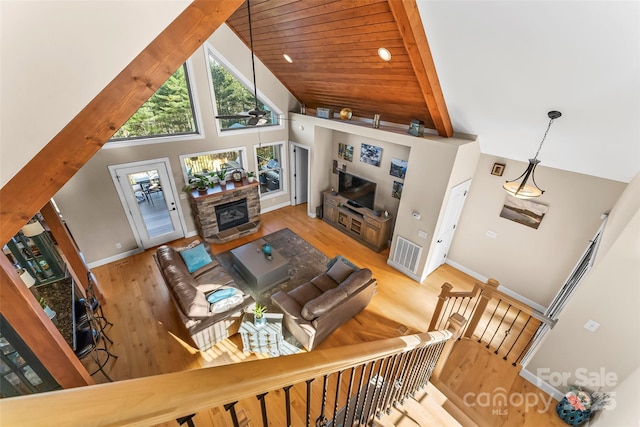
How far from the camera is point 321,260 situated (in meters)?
5.54

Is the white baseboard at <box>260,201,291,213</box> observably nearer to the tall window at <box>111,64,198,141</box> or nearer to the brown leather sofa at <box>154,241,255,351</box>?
the tall window at <box>111,64,198,141</box>

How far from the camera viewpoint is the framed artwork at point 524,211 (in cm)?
409

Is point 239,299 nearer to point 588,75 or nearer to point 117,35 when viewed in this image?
point 117,35

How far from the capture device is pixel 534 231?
421cm

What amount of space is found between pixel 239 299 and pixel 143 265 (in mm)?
2782

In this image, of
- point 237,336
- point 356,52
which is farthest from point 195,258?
point 356,52

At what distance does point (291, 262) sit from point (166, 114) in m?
3.85

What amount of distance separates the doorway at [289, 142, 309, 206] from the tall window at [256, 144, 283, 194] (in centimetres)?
34

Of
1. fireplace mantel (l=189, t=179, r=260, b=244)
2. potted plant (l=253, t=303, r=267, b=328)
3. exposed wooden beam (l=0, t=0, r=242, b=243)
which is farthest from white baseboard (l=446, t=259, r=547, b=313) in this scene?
exposed wooden beam (l=0, t=0, r=242, b=243)

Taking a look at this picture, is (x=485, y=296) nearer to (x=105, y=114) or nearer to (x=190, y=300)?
(x=190, y=300)

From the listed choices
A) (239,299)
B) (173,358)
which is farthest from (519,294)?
(173,358)

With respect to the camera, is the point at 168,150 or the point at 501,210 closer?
the point at 501,210

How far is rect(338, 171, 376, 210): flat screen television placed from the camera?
237 inches

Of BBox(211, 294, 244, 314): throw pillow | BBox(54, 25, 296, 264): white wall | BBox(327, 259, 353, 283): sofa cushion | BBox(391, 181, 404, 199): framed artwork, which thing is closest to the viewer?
BBox(211, 294, 244, 314): throw pillow
